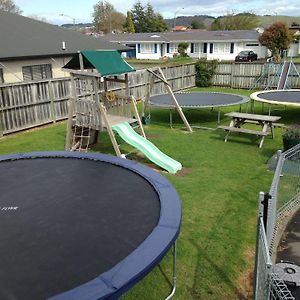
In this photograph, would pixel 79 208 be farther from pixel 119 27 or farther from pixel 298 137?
pixel 119 27

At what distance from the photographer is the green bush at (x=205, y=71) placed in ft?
53.0

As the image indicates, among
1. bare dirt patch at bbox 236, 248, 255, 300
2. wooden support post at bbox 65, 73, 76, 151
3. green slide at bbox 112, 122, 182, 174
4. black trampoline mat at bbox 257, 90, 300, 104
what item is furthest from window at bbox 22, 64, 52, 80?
bare dirt patch at bbox 236, 248, 255, 300

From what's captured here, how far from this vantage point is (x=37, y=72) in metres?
12.2

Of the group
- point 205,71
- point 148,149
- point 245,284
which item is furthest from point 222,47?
point 245,284

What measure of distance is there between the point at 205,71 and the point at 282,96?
20.3 ft

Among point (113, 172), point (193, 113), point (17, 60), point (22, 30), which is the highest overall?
point (22, 30)

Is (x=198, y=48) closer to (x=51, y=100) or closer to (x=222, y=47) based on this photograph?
(x=222, y=47)

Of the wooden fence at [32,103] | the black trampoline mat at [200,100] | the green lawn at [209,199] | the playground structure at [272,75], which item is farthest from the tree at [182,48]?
the wooden fence at [32,103]

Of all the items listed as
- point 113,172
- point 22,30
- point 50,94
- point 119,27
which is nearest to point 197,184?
point 113,172

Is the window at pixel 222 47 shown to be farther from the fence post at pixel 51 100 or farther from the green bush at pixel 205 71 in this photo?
the fence post at pixel 51 100

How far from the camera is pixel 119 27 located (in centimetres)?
7762

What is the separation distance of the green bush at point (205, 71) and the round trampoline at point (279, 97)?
536 cm

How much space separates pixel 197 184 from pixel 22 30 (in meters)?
11.5

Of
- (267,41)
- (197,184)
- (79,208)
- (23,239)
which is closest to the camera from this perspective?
(23,239)
